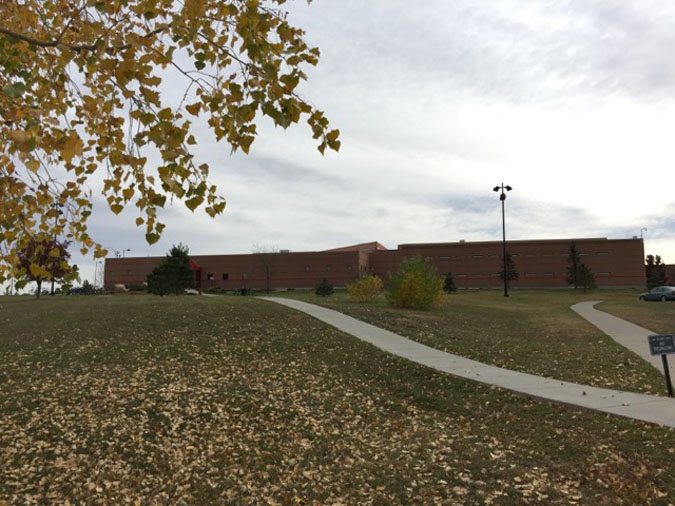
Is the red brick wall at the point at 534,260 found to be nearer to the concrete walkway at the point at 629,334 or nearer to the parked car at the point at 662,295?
the parked car at the point at 662,295

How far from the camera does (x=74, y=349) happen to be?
480 inches

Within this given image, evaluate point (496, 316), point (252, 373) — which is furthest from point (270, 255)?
point (252, 373)

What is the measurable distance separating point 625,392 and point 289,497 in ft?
20.7

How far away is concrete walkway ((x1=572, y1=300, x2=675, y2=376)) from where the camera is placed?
11172 millimetres

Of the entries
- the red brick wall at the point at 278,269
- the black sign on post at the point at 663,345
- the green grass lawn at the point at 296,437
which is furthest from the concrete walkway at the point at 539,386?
the red brick wall at the point at 278,269

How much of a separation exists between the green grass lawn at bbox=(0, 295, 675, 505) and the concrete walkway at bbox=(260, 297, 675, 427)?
0.38 meters

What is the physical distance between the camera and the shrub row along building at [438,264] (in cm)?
6306

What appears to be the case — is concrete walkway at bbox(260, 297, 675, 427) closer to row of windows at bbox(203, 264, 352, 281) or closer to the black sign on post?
the black sign on post

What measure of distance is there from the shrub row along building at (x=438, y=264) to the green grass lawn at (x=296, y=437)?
55227mm

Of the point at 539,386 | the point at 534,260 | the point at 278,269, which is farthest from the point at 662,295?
the point at 278,269

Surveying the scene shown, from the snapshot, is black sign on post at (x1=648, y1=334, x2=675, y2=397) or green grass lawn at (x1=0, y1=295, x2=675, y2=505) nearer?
green grass lawn at (x1=0, y1=295, x2=675, y2=505)

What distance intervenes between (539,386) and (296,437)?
4.57m

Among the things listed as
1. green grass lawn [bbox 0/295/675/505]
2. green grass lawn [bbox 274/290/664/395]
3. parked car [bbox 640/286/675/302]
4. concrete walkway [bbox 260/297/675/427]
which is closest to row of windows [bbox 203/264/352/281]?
parked car [bbox 640/286/675/302]

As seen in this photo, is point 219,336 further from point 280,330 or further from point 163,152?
point 163,152
